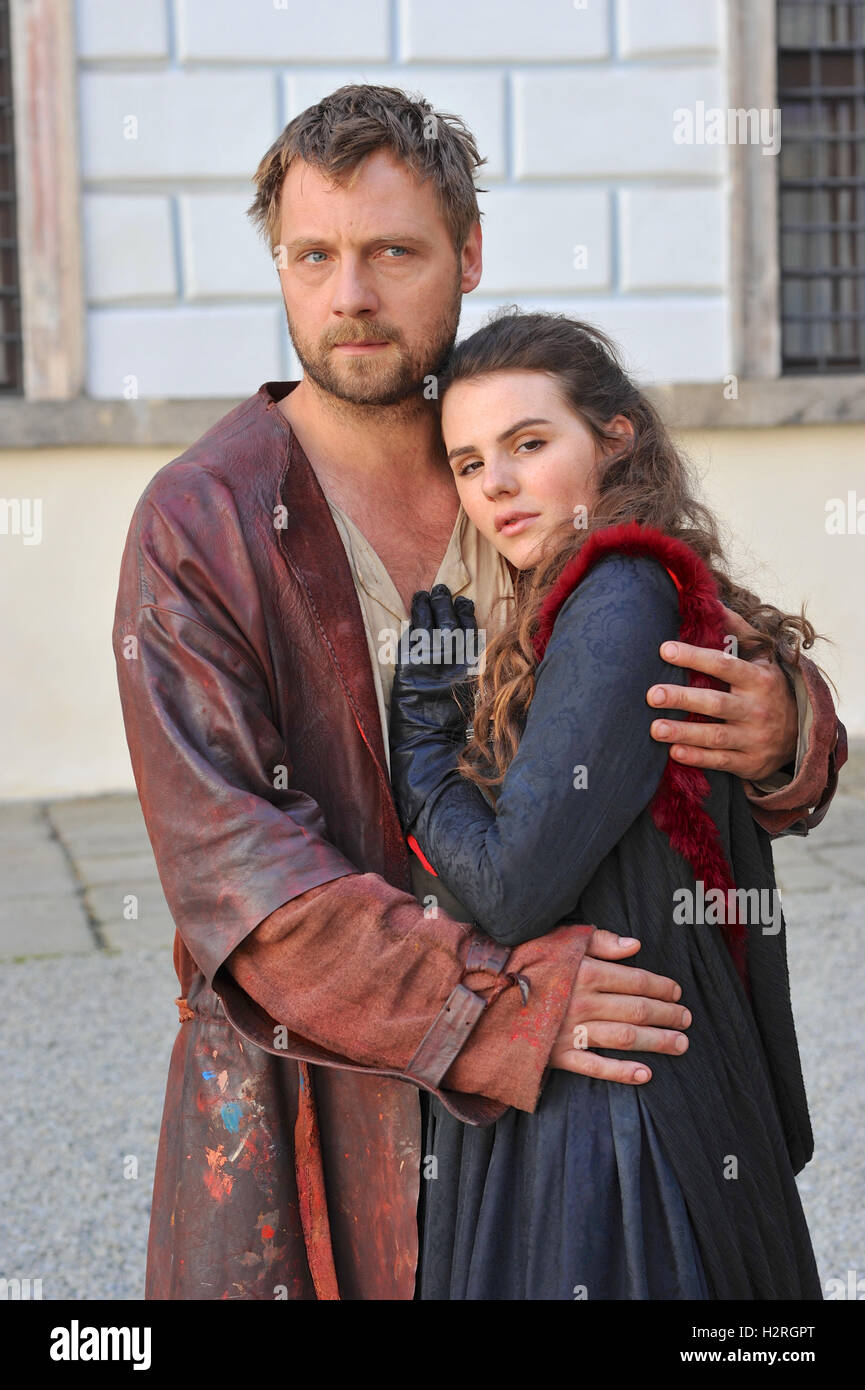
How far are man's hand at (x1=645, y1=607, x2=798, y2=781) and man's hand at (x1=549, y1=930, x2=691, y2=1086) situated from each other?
26 centimetres

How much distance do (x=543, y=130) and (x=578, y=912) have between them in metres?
6.61

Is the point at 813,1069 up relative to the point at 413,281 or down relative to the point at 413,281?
down

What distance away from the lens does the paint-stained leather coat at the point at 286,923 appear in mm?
1833

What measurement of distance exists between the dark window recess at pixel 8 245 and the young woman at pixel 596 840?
630 centimetres

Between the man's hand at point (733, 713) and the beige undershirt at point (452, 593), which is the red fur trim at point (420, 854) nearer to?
the beige undershirt at point (452, 593)

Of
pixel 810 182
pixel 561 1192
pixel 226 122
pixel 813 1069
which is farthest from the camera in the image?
pixel 810 182

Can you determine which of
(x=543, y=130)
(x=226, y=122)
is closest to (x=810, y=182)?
(x=543, y=130)

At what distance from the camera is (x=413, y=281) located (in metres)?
2.14

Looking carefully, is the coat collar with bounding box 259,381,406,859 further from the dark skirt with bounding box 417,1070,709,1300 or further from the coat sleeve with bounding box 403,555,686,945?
the dark skirt with bounding box 417,1070,709,1300

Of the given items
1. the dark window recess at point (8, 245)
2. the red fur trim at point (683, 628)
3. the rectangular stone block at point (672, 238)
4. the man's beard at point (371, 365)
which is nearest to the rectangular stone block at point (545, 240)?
the rectangular stone block at point (672, 238)

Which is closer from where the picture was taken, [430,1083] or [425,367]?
[430,1083]

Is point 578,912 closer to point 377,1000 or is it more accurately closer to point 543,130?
point 377,1000

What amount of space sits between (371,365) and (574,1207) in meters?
1.19
